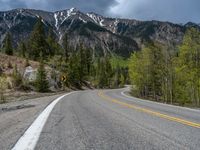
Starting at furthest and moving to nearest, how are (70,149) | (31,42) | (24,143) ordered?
(31,42), (24,143), (70,149)

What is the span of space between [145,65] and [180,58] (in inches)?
559

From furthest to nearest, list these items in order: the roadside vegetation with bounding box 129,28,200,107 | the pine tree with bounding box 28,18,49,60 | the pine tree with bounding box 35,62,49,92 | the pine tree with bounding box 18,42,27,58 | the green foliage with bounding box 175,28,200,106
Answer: the pine tree with bounding box 18,42,27,58
the pine tree with bounding box 28,18,49,60
the pine tree with bounding box 35,62,49,92
the roadside vegetation with bounding box 129,28,200,107
the green foliage with bounding box 175,28,200,106

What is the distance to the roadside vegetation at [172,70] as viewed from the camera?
141 feet

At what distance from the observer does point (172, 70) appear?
155 feet

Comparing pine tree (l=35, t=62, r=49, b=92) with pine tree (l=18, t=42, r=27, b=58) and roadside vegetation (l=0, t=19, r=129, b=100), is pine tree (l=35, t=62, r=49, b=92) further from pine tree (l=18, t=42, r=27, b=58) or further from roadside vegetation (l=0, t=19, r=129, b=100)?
pine tree (l=18, t=42, r=27, b=58)

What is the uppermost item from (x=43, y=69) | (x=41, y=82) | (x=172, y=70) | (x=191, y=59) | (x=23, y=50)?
(x=23, y=50)

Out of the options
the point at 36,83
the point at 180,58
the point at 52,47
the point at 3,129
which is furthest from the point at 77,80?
the point at 3,129

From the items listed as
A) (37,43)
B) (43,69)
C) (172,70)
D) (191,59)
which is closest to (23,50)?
(37,43)

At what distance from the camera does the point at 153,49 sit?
54.7 meters

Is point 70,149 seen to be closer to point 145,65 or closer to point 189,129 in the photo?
point 189,129

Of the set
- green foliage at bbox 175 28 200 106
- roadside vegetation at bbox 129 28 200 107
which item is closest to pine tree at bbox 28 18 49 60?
roadside vegetation at bbox 129 28 200 107

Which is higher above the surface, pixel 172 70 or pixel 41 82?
pixel 172 70

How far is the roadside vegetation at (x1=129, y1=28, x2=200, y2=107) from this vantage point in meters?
43.0

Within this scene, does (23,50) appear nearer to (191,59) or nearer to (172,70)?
(172,70)
